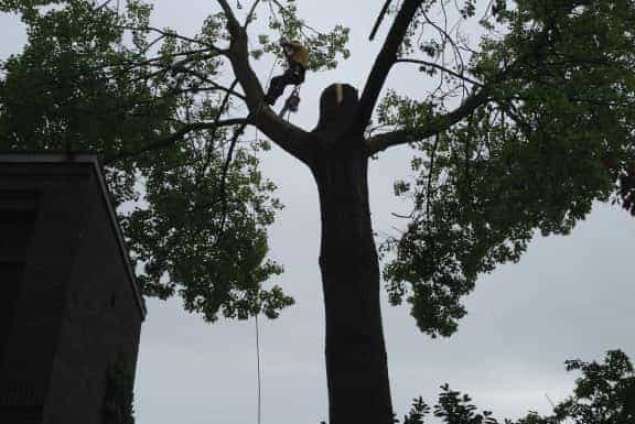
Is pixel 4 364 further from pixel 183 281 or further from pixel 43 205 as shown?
pixel 183 281

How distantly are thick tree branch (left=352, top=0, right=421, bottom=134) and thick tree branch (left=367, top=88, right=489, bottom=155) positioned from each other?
1.41 m

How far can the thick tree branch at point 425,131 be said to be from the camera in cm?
883

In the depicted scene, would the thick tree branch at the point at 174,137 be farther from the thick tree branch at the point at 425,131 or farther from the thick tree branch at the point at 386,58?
the thick tree branch at the point at 386,58

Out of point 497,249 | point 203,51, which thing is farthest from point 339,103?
point 497,249

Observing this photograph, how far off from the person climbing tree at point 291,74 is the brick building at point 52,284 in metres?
3.49

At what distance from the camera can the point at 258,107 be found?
32.3ft

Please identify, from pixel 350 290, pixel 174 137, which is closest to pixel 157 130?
pixel 174 137

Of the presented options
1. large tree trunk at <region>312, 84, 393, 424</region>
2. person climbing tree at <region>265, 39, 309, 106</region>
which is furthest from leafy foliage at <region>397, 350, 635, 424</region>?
person climbing tree at <region>265, 39, 309, 106</region>

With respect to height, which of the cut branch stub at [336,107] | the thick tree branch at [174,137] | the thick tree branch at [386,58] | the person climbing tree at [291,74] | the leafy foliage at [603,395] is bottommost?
the leafy foliage at [603,395]

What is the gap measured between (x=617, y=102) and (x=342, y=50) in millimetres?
7148

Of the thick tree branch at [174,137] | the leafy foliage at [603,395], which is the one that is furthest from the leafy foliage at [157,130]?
the leafy foliage at [603,395]

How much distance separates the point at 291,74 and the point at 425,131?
10.7ft

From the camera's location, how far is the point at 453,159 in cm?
1202

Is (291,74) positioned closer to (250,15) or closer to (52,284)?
(250,15)
